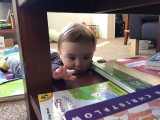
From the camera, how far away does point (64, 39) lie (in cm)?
72

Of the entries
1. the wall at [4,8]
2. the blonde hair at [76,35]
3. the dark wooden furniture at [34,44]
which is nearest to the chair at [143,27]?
the blonde hair at [76,35]

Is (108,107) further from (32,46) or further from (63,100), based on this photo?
(32,46)

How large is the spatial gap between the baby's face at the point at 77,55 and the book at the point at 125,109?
0.39 metres

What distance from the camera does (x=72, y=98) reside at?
1.36ft

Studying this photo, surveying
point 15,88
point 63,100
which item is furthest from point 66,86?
point 15,88

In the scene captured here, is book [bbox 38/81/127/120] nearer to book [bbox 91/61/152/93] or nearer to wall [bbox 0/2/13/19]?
book [bbox 91/61/152/93]

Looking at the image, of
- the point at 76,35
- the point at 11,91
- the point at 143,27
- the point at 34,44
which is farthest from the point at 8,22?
the point at 34,44

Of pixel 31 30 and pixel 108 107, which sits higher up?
pixel 31 30

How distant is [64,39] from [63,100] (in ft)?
1.19

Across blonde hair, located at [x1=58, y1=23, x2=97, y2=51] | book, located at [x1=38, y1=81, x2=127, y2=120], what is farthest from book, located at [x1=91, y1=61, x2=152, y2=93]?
blonde hair, located at [x1=58, y1=23, x2=97, y2=51]

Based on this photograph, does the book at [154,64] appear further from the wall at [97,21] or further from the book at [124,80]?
the wall at [97,21]

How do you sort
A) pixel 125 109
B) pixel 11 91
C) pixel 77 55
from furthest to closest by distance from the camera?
1. pixel 11 91
2. pixel 77 55
3. pixel 125 109

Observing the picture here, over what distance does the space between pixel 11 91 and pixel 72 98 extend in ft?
1.66

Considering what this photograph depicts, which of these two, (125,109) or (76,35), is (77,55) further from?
(125,109)
